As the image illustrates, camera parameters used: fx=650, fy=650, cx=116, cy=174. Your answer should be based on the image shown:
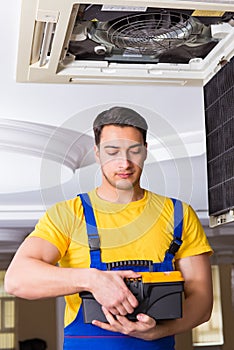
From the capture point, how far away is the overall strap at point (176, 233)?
1.42 m

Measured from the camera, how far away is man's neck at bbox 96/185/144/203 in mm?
1447

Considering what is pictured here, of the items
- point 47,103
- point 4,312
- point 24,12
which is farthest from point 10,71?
point 4,312

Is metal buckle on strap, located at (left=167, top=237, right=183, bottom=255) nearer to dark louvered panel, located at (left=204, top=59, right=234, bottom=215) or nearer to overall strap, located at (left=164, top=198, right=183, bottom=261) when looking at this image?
overall strap, located at (left=164, top=198, right=183, bottom=261)

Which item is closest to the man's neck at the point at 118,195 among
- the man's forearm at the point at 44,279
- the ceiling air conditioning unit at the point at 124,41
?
the man's forearm at the point at 44,279

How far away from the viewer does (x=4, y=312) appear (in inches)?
283

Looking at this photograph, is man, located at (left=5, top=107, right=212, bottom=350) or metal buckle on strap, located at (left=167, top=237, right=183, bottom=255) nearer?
man, located at (left=5, top=107, right=212, bottom=350)

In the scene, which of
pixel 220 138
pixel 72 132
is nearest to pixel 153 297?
pixel 220 138

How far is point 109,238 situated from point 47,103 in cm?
182

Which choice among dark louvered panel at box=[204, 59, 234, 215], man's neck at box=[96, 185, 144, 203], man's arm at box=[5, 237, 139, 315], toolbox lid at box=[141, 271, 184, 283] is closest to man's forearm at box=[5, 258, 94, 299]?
man's arm at box=[5, 237, 139, 315]

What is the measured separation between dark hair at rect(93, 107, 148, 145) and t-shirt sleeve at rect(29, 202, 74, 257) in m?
0.18

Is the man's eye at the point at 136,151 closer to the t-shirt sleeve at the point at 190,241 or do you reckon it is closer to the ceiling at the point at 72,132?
the ceiling at the point at 72,132

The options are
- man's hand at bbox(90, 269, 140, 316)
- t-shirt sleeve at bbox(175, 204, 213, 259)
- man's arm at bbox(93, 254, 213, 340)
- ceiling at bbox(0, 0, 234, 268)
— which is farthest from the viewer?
ceiling at bbox(0, 0, 234, 268)

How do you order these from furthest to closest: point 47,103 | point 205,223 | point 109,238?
Answer: 1. point 205,223
2. point 47,103
3. point 109,238

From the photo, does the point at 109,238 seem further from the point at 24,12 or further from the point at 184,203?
the point at 24,12
